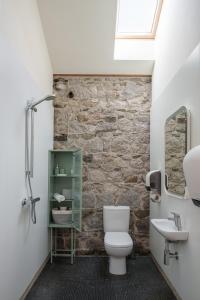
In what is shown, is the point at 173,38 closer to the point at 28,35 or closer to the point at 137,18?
the point at 137,18

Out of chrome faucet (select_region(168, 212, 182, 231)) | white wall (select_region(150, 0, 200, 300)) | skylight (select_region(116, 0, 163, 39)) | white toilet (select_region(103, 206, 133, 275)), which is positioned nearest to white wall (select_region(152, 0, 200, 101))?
white wall (select_region(150, 0, 200, 300))

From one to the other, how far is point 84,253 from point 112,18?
328 cm

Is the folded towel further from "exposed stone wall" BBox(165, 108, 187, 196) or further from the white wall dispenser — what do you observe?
"exposed stone wall" BBox(165, 108, 187, 196)

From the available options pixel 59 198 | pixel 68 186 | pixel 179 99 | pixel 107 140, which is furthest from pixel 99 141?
pixel 179 99

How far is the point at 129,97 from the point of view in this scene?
4.32m

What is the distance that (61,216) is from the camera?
4.00 meters

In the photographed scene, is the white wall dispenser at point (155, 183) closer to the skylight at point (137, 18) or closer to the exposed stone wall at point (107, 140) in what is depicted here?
the exposed stone wall at point (107, 140)

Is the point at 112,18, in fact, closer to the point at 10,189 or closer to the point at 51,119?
the point at 51,119

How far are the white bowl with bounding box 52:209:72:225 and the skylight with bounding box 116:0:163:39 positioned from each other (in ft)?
8.66

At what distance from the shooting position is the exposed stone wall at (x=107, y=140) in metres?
4.25

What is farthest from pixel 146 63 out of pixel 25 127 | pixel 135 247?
pixel 135 247

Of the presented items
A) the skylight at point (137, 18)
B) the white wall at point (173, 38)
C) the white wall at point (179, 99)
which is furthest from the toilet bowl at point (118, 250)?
the skylight at point (137, 18)

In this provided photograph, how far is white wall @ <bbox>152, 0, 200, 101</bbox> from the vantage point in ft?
8.21

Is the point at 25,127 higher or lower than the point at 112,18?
lower
